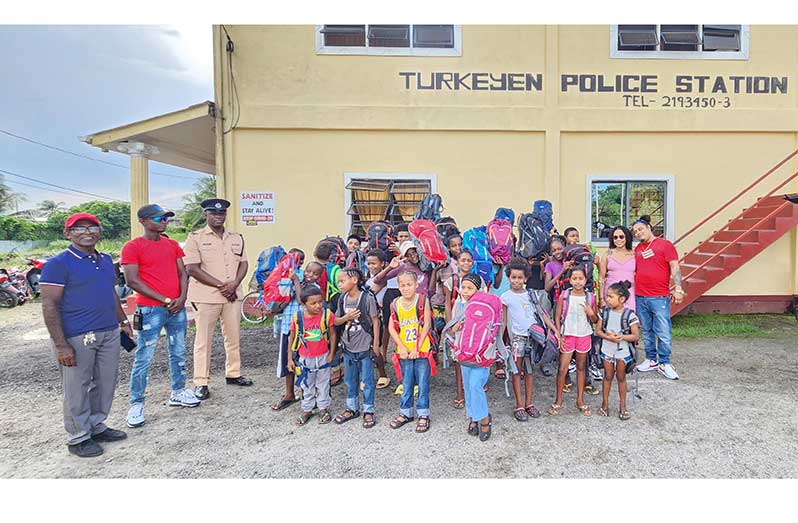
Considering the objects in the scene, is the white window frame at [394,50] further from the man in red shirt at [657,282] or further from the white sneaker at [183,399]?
the white sneaker at [183,399]

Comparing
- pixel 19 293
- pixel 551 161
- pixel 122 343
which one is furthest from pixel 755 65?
pixel 19 293

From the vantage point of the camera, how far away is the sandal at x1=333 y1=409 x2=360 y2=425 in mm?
3679

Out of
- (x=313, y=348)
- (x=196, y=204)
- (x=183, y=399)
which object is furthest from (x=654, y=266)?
(x=196, y=204)

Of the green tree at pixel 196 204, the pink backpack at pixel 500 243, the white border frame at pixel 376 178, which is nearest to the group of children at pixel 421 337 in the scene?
the pink backpack at pixel 500 243

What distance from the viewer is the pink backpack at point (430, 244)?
4078 millimetres

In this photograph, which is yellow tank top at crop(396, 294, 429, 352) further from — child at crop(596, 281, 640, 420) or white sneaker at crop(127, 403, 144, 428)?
white sneaker at crop(127, 403, 144, 428)

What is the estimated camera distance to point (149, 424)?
3.74 meters

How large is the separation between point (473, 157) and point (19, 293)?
10720 mm

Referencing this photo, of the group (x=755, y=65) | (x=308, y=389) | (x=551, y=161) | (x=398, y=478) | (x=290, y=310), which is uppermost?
(x=755, y=65)

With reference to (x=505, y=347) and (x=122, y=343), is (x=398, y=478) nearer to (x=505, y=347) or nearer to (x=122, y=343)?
(x=505, y=347)

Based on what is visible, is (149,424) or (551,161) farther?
(551,161)

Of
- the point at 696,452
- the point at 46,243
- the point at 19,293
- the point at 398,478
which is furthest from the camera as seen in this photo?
the point at 46,243

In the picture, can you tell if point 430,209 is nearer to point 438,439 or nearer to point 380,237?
point 380,237

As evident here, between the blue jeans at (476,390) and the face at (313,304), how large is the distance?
4.24 feet
